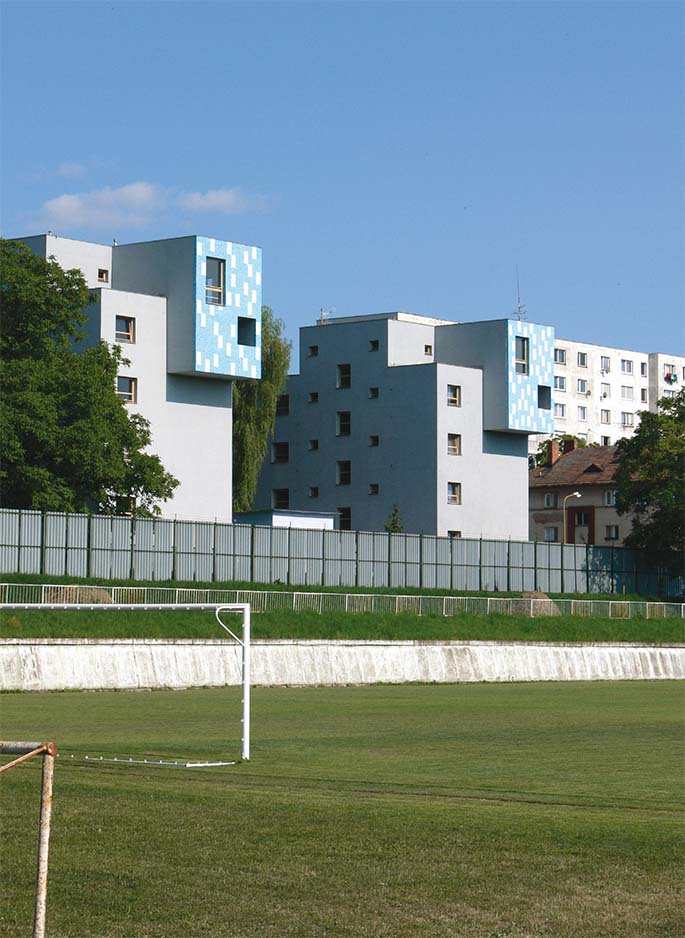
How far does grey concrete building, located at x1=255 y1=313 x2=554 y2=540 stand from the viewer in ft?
322

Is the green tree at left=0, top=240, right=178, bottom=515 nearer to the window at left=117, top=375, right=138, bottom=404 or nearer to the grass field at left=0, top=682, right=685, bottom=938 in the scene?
the window at left=117, top=375, right=138, bottom=404

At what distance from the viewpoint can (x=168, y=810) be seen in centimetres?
1553

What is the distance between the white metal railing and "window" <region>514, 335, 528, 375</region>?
2701cm

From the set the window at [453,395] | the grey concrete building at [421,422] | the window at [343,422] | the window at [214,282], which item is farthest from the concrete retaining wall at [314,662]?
the window at [343,422]

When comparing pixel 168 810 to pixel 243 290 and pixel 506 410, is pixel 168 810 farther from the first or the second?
pixel 506 410

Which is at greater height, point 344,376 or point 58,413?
point 344,376

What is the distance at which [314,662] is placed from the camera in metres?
54.5

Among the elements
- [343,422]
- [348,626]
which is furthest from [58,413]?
[343,422]

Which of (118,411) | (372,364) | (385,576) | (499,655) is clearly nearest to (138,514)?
(118,411)

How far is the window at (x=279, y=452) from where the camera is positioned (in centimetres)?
10844

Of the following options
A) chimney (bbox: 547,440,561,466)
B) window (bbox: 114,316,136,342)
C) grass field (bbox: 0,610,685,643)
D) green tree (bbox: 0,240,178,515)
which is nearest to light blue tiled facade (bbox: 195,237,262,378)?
window (bbox: 114,316,136,342)

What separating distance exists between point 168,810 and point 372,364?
87876mm

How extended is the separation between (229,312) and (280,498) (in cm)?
2897

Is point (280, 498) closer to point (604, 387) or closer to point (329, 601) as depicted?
point (329, 601)
